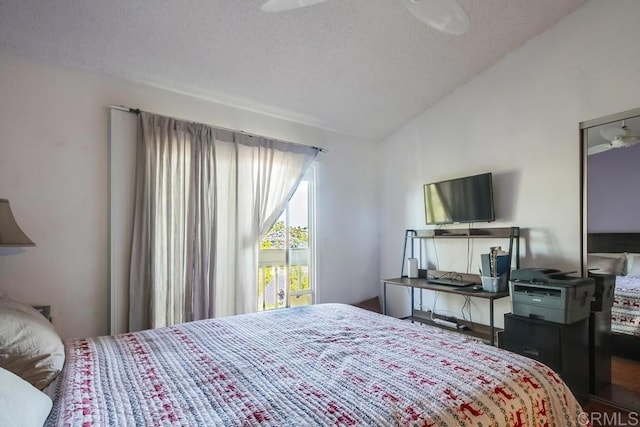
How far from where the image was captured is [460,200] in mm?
3219

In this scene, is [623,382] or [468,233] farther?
[468,233]

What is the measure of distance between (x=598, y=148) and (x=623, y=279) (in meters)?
0.94

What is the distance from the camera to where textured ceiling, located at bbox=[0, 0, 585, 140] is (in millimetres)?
2104

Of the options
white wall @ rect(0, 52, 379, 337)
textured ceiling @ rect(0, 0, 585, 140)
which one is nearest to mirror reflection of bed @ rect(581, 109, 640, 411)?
textured ceiling @ rect(0, 0, 585, 140)

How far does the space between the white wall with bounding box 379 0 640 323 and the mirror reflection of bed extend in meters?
0.09

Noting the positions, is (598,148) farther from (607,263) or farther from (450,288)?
(450,288)

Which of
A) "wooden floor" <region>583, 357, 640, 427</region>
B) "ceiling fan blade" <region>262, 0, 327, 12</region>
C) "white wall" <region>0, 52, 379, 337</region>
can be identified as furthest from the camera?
"white wall" <region>0, 52, 379, 337</region>

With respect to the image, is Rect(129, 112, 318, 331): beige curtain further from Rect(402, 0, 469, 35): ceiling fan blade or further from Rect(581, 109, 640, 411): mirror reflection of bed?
Rect(581, 109, 640, 411): mirror reflection of bed

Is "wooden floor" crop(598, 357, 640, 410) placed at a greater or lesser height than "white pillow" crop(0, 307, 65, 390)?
lesser

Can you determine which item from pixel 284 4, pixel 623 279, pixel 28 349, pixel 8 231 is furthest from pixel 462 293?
pixel 8 231

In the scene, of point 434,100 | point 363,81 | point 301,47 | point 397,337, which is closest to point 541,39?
point 434,100

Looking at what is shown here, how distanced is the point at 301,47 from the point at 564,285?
8.02 ft

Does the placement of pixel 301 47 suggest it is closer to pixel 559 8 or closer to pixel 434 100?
pixel 434 100

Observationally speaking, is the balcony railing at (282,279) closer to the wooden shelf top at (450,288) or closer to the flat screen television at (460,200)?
the wooden shelf top at (450,288)
